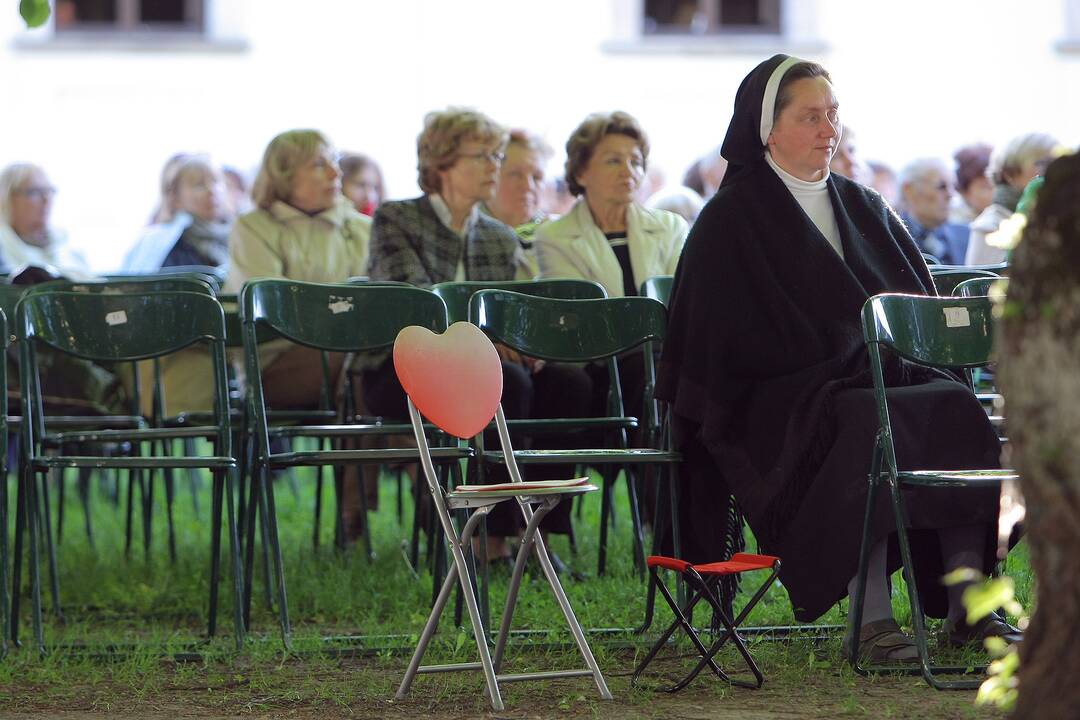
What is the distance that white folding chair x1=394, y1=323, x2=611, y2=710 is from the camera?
156 inches

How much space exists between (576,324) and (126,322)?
1410mm

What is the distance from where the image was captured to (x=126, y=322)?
17.3 ft

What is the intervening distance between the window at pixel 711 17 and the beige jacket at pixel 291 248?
11.4m

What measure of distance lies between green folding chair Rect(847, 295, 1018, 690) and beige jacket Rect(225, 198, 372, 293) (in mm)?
3039

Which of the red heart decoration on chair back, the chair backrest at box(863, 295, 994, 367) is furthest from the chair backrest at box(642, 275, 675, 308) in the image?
the red heart decoration on chair back

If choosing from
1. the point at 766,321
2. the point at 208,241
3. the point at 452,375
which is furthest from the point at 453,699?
the point at 208,241

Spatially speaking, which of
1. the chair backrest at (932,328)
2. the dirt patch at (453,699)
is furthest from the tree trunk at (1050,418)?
the chair backrest at (932,328)

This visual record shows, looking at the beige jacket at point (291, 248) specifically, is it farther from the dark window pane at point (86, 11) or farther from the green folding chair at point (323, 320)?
the dark window pane at point (86, 11)

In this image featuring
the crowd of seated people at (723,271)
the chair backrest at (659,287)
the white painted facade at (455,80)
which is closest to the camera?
the crowd of seated people at (723,271)

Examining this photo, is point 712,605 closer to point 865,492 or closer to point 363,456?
point 865,492

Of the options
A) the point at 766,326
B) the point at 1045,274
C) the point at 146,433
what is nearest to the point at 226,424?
the point at 146,433

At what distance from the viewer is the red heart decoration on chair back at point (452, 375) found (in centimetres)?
417

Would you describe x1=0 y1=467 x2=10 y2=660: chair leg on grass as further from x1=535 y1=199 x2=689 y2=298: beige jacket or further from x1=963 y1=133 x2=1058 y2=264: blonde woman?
x1=963 y1=133 x2=1058 y2=264: blonde woman

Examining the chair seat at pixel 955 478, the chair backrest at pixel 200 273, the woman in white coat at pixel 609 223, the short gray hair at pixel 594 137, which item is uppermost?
the short gray hair at pixel 594 137
